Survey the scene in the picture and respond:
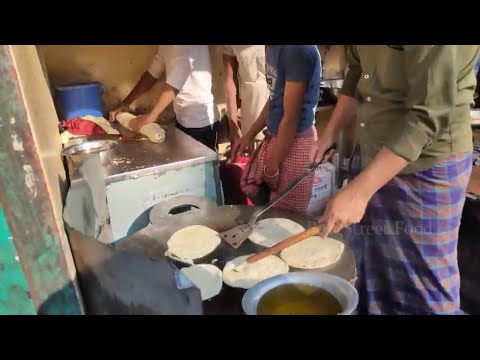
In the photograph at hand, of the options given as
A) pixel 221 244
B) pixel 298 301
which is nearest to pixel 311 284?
pixel 298 301

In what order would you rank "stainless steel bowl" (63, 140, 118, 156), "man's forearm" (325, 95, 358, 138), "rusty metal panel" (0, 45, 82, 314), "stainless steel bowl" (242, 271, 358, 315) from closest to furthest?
"rusty metal panel" (0, 45, 82, 314) → "stainless steel bowl" (242, 271, 358, 315) → "man's forearm" (325, 95, 358, 138) → "stainless steel bowl" (63, 140, 118, 156)

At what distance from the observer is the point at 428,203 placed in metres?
1.73

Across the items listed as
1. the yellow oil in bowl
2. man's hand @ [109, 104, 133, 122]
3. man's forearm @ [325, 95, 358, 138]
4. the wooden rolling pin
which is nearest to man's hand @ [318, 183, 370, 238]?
the wooden rolling pin

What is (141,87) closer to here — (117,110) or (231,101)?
(117,110)

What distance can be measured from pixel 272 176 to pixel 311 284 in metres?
1.18

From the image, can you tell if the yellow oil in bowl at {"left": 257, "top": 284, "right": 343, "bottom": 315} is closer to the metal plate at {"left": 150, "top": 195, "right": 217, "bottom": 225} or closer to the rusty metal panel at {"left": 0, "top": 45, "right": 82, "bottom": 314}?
the rusty metal panel at {"left": 0, "top": 45, "right": 82, "bottom": 314}

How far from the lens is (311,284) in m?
1.40

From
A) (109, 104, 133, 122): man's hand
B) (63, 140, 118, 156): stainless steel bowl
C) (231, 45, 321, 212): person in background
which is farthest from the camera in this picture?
(109, 104, 133, 122): man's hand

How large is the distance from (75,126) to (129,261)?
2.21 meters

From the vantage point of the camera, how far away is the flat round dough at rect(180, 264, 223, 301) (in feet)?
4.95

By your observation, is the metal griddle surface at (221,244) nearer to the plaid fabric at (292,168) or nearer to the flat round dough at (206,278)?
the flat round dough at (206,278)

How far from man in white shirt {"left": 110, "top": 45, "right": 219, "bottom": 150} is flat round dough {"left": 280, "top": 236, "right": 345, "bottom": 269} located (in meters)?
1.64
